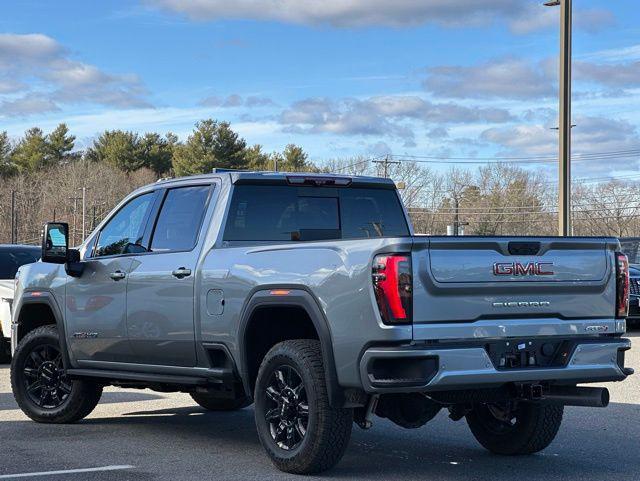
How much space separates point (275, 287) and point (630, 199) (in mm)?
104469

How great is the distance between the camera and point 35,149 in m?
129

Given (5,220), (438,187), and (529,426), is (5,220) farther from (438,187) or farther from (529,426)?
(529,426)

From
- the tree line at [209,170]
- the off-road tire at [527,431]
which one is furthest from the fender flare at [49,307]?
the tree line at [209,170]

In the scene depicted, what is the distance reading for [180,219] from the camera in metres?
8.66

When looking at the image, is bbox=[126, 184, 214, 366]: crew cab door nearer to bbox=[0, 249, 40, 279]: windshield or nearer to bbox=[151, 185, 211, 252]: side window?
bbox=[151, 185, 211, 252]: side window

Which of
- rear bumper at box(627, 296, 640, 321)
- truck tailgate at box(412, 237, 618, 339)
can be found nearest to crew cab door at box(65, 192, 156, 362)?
truck tailgate at box(412, 237, 618, 339)

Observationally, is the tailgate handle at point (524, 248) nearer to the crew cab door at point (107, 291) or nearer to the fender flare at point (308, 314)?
the fender flare at point (308, 314)

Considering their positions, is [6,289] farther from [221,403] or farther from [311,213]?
[311,213]

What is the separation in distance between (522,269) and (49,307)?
4.83m

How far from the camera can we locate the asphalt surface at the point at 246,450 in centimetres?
737

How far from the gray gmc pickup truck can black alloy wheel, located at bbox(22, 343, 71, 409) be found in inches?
9.3

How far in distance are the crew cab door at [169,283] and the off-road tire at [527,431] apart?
2.29 meters

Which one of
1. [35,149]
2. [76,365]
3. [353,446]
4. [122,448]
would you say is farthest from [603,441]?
[35,149]

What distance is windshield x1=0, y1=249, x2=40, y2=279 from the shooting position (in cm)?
1590
